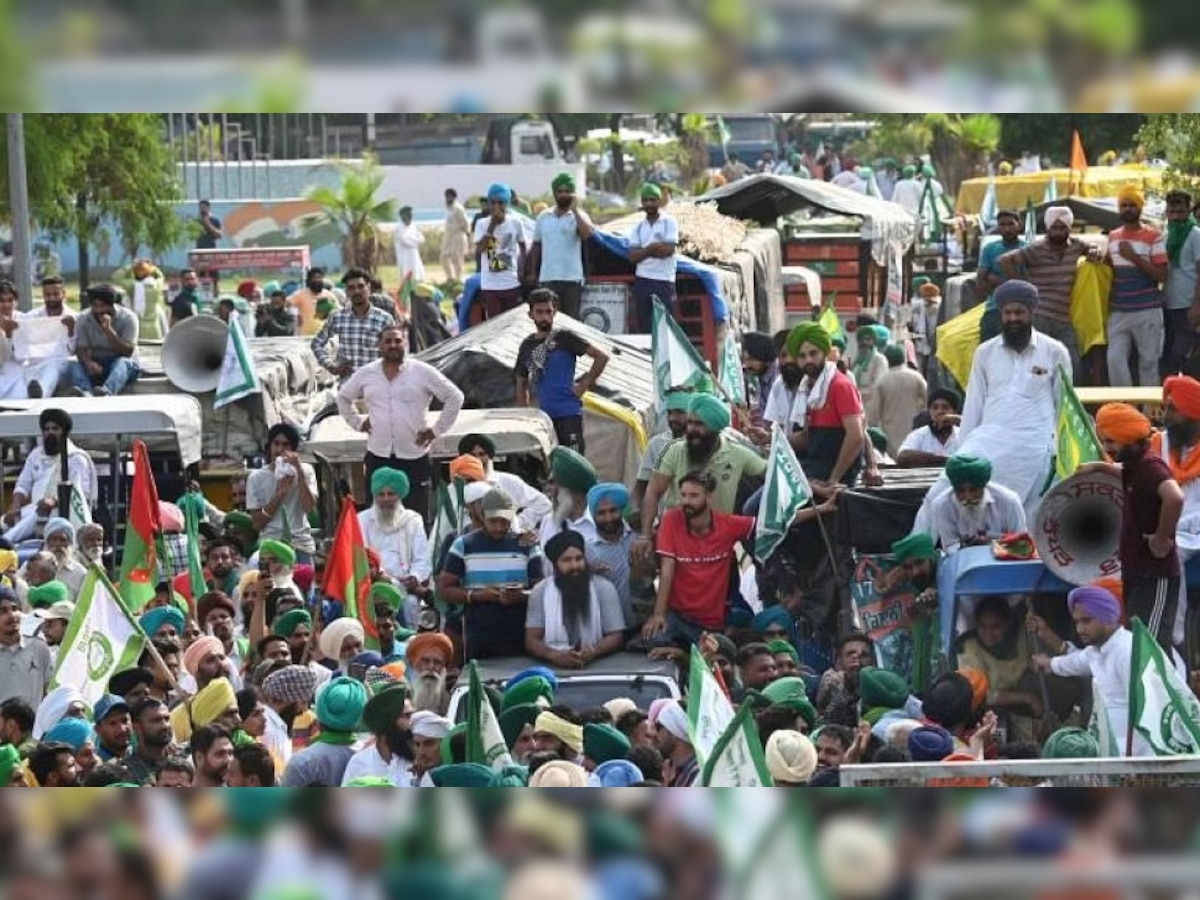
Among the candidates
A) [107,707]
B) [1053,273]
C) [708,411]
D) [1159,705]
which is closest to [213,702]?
[107,707]

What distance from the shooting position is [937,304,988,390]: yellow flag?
1422 centimetres

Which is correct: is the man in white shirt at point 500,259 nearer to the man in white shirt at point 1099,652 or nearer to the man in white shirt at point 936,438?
the man in white shirt at point 936,438

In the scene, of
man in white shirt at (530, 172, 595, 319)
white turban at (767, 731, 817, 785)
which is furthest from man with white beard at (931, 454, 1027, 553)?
man in white shirt at (530, 172, 595, 319)

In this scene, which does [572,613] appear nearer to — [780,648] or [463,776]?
[780,648]

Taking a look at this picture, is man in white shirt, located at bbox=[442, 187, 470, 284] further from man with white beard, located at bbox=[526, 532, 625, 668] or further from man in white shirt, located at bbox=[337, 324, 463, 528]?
man with white beard, located at bbox=[526, 532, 625, 668]

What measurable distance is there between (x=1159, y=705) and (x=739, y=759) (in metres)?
1.25

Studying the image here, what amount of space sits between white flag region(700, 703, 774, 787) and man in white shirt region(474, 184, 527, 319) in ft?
29.3

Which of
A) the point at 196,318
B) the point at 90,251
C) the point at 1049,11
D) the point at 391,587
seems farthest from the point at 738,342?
the point at 90,251

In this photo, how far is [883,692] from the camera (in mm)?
8656

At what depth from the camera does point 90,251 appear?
3738 centimetres

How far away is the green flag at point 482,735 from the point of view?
797 centimetres

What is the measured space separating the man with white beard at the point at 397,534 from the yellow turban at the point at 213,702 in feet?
6.66

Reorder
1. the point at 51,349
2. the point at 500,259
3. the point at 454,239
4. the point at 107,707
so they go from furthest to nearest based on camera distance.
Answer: the point at 454,239 < the point at 500,259 < the point at 51,349 < the point at 107,707

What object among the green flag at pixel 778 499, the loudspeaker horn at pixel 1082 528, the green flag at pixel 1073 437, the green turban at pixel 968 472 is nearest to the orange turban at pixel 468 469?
the green flag at pixel 778 499
